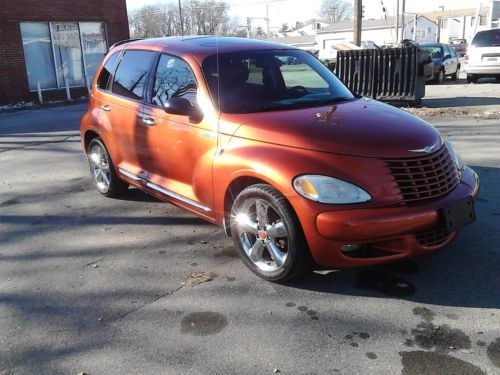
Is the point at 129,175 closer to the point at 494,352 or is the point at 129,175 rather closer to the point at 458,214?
the point at 458,214

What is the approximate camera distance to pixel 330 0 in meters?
118

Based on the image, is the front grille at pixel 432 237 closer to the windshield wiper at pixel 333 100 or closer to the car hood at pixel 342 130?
the car hood at pixel 342 130

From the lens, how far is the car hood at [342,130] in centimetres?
343

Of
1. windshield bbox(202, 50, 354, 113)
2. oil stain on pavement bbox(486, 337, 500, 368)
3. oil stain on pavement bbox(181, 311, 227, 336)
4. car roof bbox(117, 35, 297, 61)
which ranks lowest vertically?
oil stain on pavement bbox(486, 337, 500, 368)

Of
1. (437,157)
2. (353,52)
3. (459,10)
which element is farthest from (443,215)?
(459,10)

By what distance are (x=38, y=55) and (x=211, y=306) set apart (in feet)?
55.5

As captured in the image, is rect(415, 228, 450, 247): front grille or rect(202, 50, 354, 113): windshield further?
rect(202, 50, 354, 113): windshield

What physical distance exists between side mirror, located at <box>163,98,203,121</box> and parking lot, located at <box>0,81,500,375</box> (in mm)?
1181

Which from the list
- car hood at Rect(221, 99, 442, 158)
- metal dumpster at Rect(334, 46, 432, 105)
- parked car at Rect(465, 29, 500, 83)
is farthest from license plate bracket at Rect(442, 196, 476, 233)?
parked car at Rect(465, 29, 500, 83)

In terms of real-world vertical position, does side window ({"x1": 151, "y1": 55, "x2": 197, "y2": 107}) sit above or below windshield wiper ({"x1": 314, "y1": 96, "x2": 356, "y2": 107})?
above

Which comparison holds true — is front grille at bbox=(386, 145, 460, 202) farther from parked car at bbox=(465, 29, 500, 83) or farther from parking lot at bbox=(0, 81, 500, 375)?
parked car at bbox=(465, 29, 500, 83)

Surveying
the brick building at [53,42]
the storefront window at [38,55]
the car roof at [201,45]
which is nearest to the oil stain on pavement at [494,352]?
the car roof at [201,45]

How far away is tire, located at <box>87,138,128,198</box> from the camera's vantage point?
18.7 feet

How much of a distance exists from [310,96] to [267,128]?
97 cm
